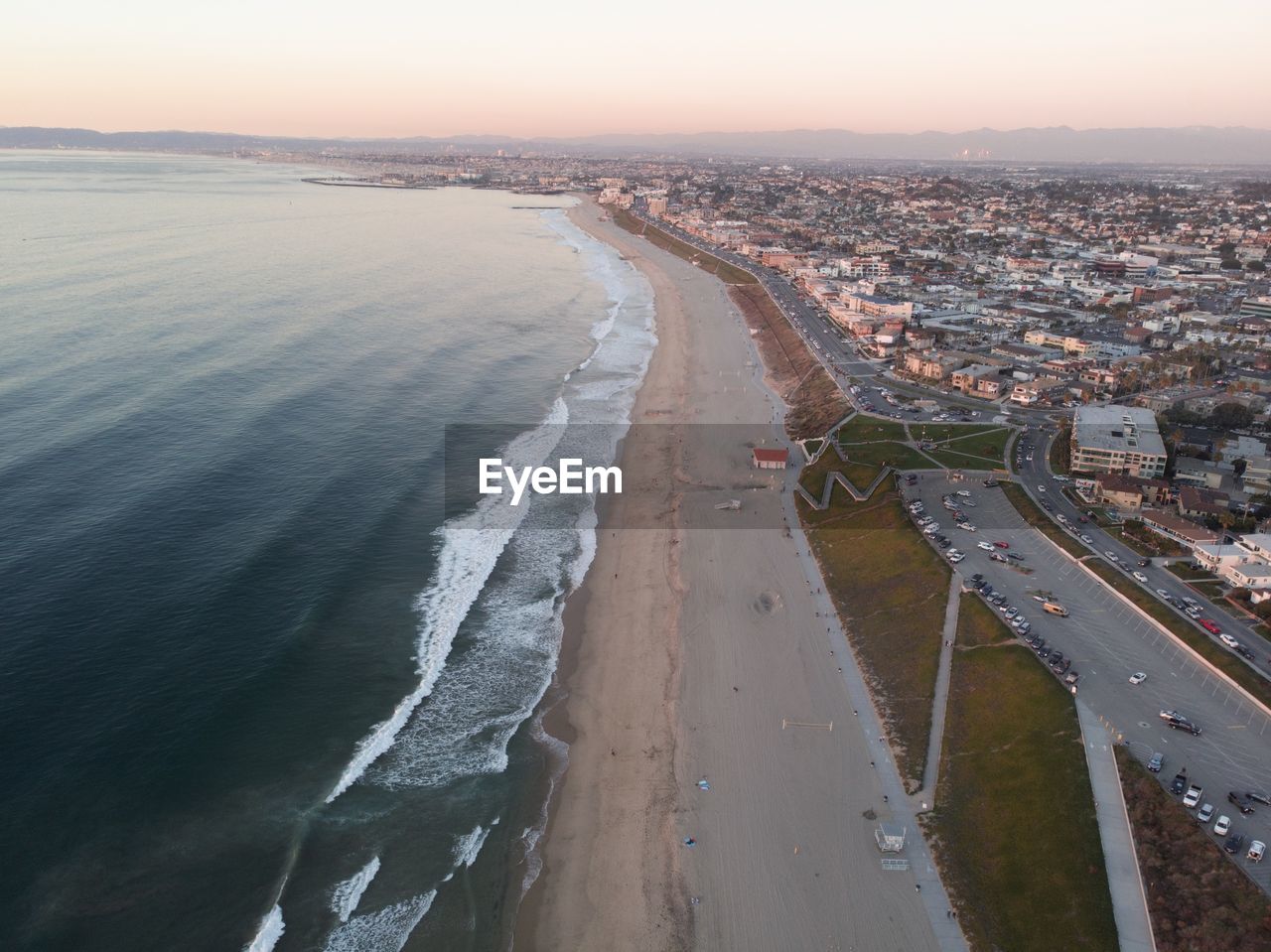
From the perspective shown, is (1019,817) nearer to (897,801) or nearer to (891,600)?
(897,801)

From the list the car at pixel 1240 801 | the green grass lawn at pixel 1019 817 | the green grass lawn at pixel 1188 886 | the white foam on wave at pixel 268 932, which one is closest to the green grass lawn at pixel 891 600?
the green grass lawn at pixel 1019 817

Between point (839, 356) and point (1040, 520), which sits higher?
point (839, 356)

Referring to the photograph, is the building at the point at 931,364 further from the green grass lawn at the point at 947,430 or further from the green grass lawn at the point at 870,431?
the green grass lawn at the point at 870,431

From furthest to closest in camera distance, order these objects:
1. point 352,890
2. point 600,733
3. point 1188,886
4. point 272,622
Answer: point 272,622, point 600,733, point 352,890, point 1188,886

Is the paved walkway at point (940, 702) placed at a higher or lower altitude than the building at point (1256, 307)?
lower

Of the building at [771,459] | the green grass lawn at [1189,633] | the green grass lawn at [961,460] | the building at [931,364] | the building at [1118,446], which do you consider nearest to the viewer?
the green grass lawn at [1189,633]

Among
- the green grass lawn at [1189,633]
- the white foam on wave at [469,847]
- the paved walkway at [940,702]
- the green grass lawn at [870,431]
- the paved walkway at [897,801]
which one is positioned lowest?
the white foam on wave at [469,847]
